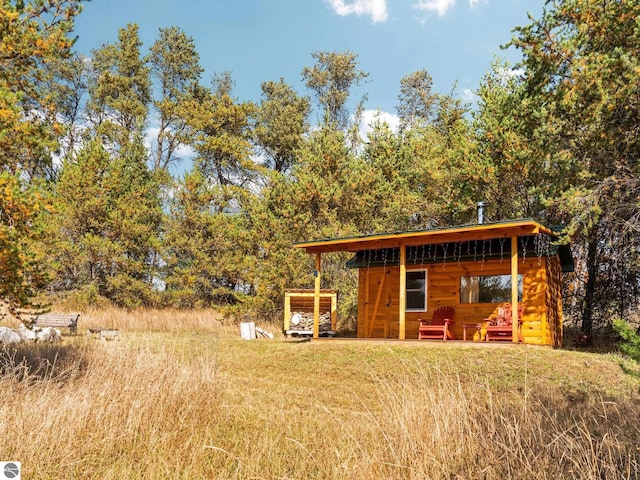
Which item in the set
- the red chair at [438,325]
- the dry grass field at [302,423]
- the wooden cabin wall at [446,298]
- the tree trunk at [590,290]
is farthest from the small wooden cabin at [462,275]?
the dry grass field at [302,423]

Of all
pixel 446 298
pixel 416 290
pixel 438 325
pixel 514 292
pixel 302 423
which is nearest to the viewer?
pixel 302 423

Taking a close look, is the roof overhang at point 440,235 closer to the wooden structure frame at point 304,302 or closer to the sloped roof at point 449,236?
the sloped roof at point 449,236

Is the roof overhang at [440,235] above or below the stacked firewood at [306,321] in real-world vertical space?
above

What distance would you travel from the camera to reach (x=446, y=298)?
48.2 ft

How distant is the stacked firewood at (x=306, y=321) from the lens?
18.1 metres

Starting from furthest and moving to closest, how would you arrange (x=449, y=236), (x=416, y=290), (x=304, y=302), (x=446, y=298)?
(x=304, y=302) < (x=416, y=290) < (x=446, y=298) < (x=449, y=236)

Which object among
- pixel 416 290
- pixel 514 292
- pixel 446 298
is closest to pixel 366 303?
pixel 416 290

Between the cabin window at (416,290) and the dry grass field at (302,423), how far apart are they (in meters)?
4.69

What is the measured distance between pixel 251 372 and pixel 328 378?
186 cm

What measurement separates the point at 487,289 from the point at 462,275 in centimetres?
73

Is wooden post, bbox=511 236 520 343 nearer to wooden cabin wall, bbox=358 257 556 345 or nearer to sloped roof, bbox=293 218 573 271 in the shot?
sloped roof, bbox=293 218 573 271

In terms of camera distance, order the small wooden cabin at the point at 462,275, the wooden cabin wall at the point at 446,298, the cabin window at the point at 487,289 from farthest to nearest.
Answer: the cabin window at the point at 487,289 → the wooden cabin wall at the point at 446,298 → the small wooden cabin at the point at 462,275

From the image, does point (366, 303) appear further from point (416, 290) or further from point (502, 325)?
point (502, 325)

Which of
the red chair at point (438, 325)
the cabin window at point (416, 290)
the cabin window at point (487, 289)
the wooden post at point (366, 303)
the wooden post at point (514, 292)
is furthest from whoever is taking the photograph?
the wooden post at point (366, 303)
